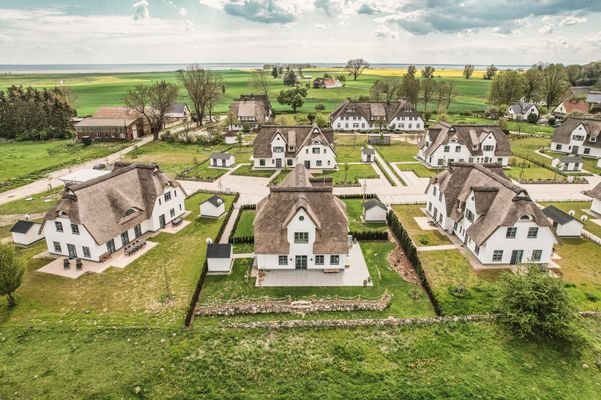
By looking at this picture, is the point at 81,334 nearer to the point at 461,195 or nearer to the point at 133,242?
the point at 133,242

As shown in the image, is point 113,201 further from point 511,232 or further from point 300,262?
point 511,232

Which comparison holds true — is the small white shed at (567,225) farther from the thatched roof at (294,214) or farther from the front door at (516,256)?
the thatched roof at (294,214)

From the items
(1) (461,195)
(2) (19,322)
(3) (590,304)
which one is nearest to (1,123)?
(2) (19,322)

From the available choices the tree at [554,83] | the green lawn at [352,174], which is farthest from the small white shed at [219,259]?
the tree at [554,83]

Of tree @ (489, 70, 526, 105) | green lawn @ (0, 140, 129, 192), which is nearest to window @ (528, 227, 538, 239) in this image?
green lawn @ (0, 140, 129, 192)

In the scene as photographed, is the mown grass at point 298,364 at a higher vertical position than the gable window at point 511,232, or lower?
lower

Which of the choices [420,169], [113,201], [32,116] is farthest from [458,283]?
[32,116]

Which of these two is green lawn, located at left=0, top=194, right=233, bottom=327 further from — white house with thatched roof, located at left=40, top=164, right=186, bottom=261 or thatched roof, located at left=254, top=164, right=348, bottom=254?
thatched roof, located at left=254, top=164, right=348, bottom=254
